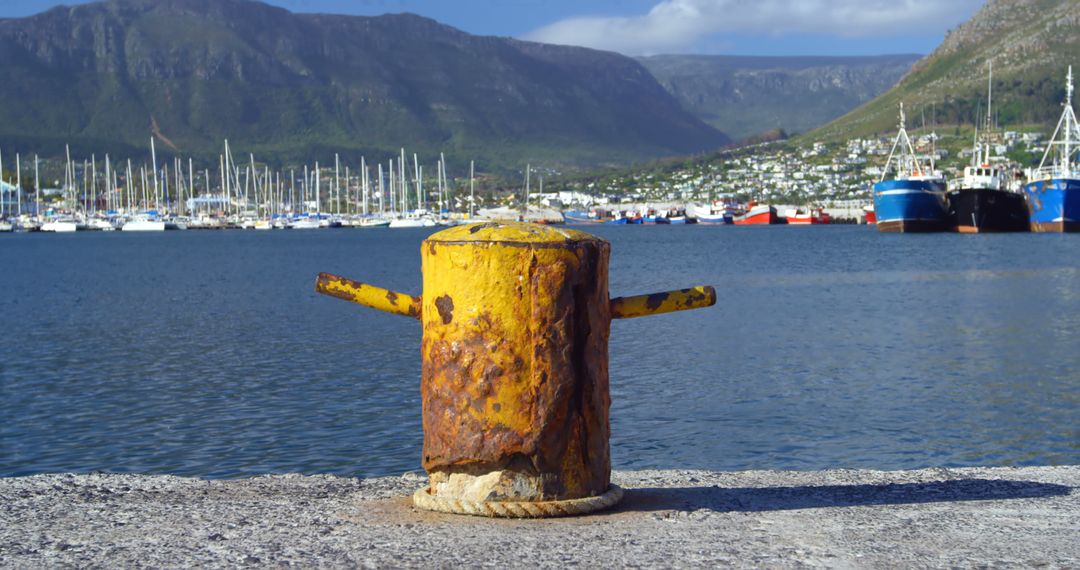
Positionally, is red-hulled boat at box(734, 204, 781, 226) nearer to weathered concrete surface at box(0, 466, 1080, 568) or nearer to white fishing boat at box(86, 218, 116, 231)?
white fishing boat at box(86, 218, 116, 231)

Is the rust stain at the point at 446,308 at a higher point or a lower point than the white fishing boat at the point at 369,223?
higher

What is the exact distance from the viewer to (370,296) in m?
7.50

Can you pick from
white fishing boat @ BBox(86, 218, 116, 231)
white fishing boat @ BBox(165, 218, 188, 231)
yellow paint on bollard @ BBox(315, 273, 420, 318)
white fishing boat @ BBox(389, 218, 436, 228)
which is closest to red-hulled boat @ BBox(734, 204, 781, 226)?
white fishing boat @ BBox(389, 218, 436, 228)

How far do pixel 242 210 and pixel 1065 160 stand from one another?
128313 millimetres

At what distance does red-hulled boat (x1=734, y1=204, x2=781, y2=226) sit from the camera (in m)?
181

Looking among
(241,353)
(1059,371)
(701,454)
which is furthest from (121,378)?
(1059,371)

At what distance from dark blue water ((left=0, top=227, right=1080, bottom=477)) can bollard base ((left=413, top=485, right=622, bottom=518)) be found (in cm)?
558

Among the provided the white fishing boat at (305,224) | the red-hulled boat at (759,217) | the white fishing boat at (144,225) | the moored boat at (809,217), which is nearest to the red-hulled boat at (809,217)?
the moored boat at (809,217)

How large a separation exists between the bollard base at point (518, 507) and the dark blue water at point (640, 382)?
558cm

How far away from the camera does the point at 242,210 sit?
650ft

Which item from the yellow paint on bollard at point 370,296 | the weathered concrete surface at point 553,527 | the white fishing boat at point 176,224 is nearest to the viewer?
the weathered concrete surface at point 553,527

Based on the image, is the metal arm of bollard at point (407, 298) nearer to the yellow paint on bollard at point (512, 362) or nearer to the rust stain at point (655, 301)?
the rust stain at point (655, 301)

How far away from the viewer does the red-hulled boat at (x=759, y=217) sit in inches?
7121

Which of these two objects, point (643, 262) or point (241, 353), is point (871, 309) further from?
point (643, 262)
